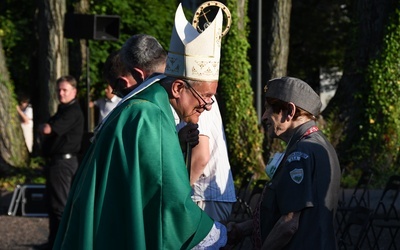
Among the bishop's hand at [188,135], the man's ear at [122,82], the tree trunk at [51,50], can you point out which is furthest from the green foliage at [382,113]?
the man's ear at [122,82]

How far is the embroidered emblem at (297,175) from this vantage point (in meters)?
4.84

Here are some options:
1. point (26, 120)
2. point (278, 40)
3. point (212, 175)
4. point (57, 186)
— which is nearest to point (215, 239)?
point (212, 175)

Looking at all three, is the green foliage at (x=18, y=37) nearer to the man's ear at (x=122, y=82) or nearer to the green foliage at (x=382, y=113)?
the green foliage at (x=382, y=113)

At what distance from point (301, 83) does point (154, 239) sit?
1.14m

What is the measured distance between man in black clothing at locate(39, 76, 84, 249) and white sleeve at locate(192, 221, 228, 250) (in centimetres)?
615

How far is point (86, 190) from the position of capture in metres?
4.41

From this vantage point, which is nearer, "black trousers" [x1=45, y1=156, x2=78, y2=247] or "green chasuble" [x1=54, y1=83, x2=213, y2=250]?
"green chasuble" [x1=54, y1=83, x2=213, y2=250]

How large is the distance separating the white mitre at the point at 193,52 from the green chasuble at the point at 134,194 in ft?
1.07

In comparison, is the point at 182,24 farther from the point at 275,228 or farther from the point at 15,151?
the point at 15,151

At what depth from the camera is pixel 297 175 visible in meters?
4.85

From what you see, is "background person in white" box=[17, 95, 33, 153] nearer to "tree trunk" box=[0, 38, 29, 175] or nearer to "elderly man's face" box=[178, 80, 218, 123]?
"tree trunk" box=[0, 38, 29, 175]

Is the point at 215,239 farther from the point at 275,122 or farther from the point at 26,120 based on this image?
the point at 26,120

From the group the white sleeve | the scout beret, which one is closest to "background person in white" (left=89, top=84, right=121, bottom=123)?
the scout beret

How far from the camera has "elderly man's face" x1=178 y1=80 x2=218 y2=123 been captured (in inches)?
183
